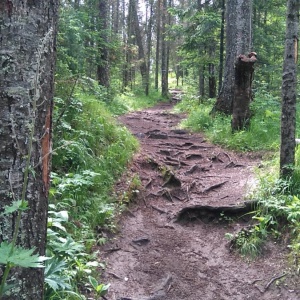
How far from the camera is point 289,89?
17.5 feet

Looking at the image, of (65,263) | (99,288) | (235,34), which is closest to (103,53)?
(235,34)

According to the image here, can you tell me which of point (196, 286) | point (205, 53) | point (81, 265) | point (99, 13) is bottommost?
point (196, 286)

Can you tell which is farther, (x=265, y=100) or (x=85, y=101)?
(x=265, y=100)

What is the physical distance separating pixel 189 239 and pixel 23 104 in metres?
4.11

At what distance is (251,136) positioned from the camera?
9.25 meters

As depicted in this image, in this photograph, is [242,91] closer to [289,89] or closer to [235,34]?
[235,34]

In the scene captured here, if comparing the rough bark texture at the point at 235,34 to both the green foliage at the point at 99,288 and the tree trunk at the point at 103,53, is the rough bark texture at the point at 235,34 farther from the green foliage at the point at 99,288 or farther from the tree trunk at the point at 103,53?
the green foliage at the point at 99,288

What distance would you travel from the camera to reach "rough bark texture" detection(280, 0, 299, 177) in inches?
203

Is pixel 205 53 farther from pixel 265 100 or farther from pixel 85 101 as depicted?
pixel 85 101

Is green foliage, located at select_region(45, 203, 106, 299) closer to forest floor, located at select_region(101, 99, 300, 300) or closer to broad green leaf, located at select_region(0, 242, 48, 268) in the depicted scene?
forest floor, located at select_region(101, 99, 300, 300)

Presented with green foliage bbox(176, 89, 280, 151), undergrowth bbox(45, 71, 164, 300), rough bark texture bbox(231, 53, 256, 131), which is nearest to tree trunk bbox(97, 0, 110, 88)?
green foliage bbox(176, 89, 280, 151)

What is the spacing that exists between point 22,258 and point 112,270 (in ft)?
10.7

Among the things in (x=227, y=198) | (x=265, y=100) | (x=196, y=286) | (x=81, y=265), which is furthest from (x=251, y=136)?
(x=81, y=265)

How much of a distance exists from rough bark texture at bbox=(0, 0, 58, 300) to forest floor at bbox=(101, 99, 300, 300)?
7.10 ft
